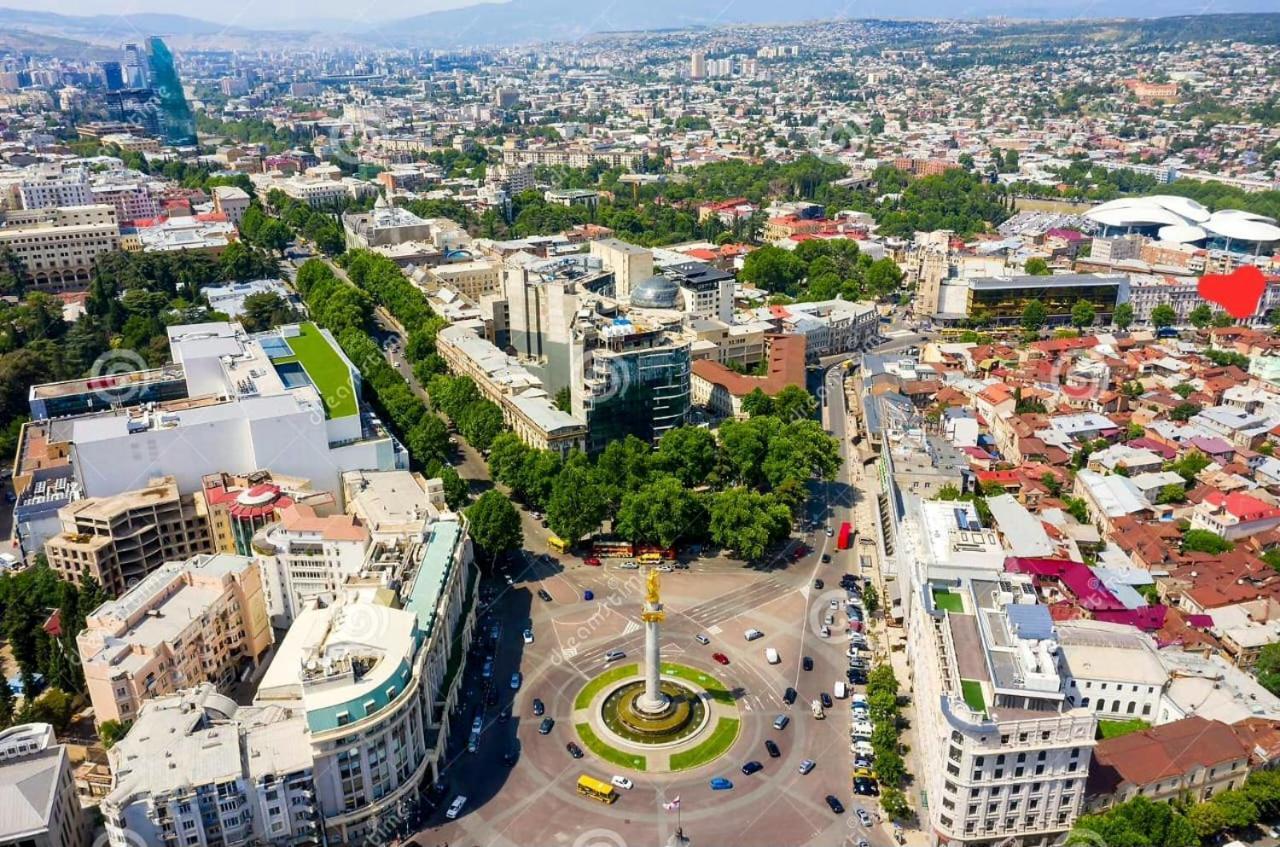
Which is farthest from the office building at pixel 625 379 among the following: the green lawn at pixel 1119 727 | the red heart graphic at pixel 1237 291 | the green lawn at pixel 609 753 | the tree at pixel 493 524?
the red heart graphic at pixel 1237 291

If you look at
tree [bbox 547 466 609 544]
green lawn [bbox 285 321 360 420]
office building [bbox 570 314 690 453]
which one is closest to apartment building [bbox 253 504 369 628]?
tree [bbox 547 466 609 544]

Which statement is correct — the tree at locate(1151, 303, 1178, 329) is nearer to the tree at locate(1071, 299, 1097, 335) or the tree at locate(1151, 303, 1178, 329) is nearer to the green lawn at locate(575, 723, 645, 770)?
the tree at locate(1071, 299, 1097, 335)

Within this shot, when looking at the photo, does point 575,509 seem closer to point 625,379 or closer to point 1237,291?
point 625,379

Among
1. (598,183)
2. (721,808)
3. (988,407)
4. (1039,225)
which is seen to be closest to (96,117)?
(598,183)

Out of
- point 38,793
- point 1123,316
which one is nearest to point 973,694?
point 38,793

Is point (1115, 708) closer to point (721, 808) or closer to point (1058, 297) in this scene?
point (721, 808)

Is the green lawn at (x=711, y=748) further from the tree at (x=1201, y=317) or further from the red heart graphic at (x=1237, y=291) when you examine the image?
the red heart graphic at (x=1237, y=291)
